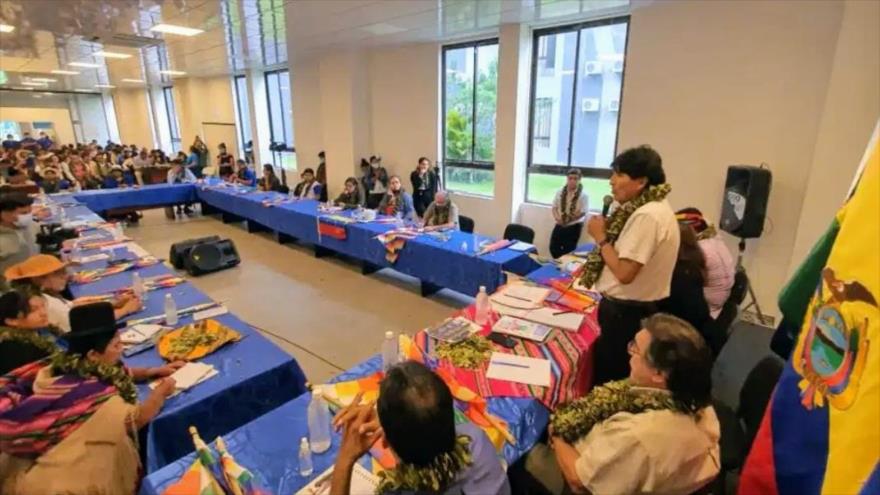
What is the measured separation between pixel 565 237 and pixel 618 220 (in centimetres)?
312

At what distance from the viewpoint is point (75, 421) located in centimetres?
140

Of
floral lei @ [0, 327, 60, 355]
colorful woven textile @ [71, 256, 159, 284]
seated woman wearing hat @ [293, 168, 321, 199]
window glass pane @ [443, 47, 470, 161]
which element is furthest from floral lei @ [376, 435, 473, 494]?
seated woman wearing hat @ [293, 168, 321, 199]

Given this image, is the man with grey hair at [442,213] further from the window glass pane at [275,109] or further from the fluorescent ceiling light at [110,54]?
the window glass pane at [275,109]

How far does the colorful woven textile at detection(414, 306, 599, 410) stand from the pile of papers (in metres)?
1.02

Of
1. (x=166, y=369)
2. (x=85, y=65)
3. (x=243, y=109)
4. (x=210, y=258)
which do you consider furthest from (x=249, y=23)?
(x=243, y=109)

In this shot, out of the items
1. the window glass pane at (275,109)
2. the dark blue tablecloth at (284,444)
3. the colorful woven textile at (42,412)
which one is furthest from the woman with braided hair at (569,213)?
the window glass pane at (275,109)

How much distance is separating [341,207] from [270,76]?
6.31 meters

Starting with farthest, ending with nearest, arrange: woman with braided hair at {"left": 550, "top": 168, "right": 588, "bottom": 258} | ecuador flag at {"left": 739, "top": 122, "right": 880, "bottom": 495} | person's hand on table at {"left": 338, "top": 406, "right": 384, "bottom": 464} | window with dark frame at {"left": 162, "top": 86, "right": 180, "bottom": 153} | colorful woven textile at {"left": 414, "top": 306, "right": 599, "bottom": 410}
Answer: window with dark frame at {"left": 162, "top": 86, "right": 180, "bottom": 153}
woman with braided hair at {"left": 550, "top": 168, "right": 588, "bottom": 258}
colorful woven textile at {"left": 414, "top": 306, "right": 599, "bottom": 410}
person's hand on table at {"left": 338, "top": 406, "right": 384, "bottom": 464}
ecuador flag at {"left": 739, "top": 122, "right": 880, "bottom": 495}

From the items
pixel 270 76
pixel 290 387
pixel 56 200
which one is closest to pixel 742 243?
pixel 290 387

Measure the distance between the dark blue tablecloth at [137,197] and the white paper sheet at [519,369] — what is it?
7.71 m

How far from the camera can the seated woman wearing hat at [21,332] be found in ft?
5.61

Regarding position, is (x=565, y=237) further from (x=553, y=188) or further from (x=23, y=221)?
(x=23, y=221)

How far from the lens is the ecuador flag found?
0.65 metres

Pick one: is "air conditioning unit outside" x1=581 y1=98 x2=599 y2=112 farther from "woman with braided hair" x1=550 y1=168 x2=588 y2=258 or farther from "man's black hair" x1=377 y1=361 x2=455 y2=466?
"man's black hair" x1=377 y1=361 x2=455 y2=466
